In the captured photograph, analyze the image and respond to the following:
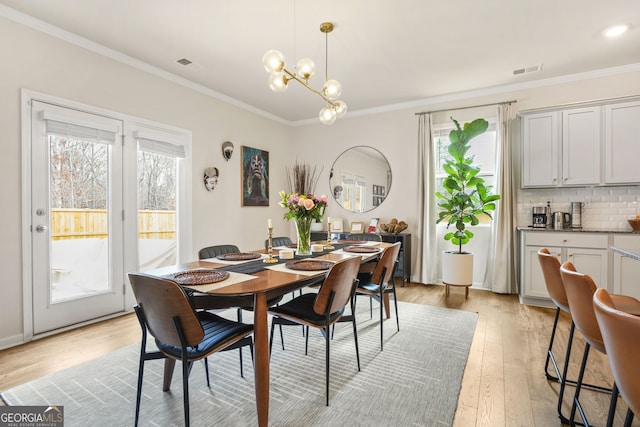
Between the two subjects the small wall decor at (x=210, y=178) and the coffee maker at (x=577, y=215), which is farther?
the small wall decor at (x=210, y=178)

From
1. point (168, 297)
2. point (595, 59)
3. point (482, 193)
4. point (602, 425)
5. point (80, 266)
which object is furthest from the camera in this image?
point (482, 193)

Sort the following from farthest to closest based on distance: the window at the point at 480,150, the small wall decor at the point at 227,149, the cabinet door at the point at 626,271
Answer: the small wall decor at the point at 227,149
the window at the point at 480,150
the cabinet door at the point at 626,271

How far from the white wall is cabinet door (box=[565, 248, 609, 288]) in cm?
189

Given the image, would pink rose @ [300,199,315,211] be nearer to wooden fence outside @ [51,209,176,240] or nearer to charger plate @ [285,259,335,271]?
charger plate @ [285,259,335,271]

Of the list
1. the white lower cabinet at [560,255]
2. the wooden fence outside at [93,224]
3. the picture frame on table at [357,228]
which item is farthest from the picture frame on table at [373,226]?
the wooden fence outside at [93,224]

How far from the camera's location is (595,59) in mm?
3576

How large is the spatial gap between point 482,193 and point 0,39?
5.05 meters

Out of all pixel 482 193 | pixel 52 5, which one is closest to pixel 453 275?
pixel 482 193

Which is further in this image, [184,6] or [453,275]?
[453,275]

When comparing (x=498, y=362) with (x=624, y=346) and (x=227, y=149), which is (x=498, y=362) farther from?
(x=227, y=149)

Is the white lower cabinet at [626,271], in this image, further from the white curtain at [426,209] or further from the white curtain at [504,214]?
the white curtain at [426,209]

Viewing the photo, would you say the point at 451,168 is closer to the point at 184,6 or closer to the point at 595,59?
the point at 595,59

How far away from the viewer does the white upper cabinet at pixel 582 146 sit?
360 cm

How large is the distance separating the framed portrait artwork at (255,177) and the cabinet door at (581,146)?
4192 mm
